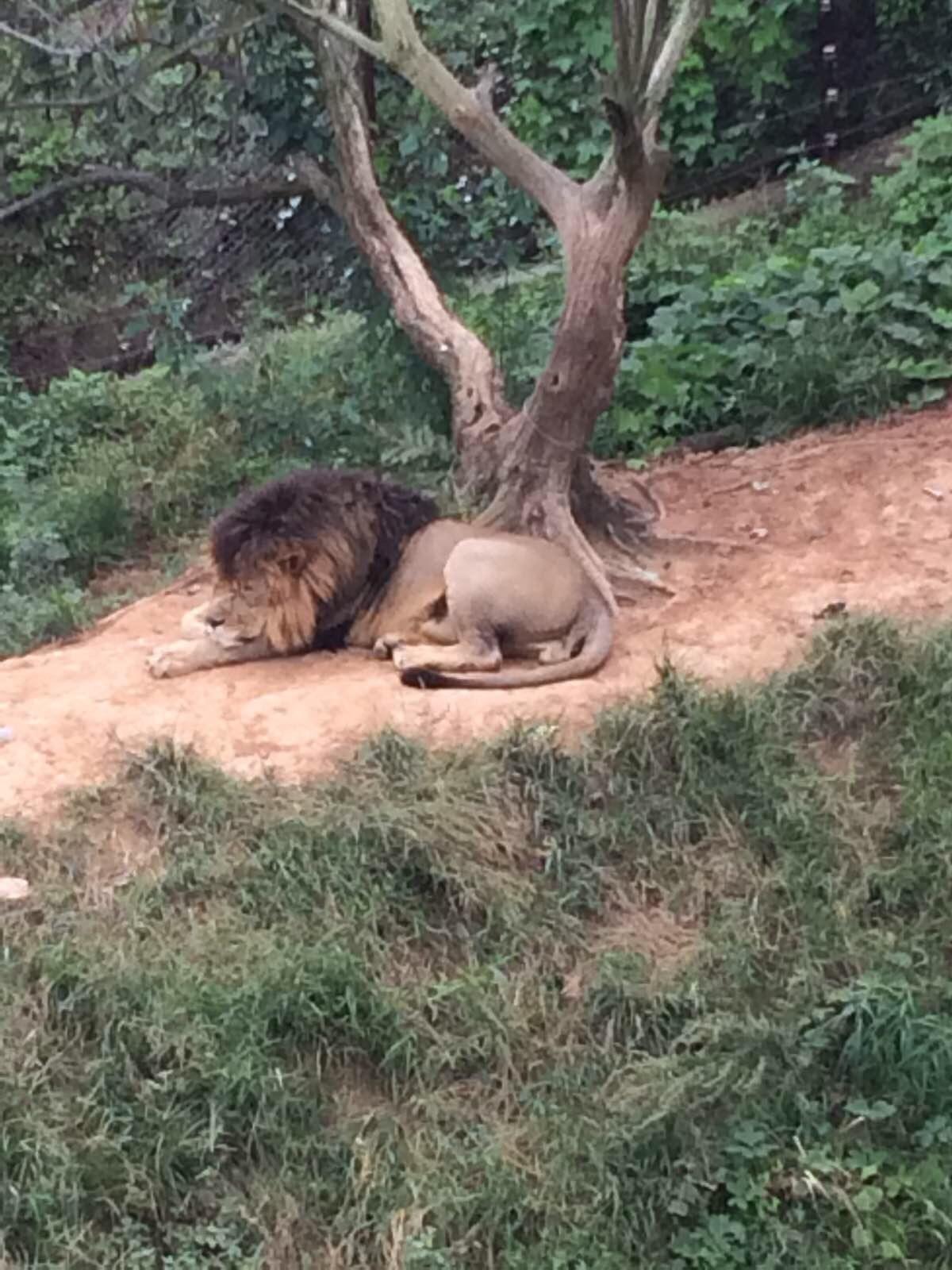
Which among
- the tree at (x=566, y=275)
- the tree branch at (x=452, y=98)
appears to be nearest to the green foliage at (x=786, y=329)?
the tree at (x=566, y=275)

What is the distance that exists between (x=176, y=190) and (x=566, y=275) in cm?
251

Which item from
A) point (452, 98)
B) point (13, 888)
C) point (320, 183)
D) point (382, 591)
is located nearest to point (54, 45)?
point (320, 183)

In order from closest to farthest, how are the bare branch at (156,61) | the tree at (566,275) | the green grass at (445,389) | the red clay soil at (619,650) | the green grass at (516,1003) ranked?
1. the green grass at (516,1003)
2. the red clay soil at (619,650)
3. the tree at (566,275)
4. the bare branch at (156,61)
5. the green grass at (445,389)

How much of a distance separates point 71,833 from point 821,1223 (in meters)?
1.97

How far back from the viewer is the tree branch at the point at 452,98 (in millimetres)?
5836

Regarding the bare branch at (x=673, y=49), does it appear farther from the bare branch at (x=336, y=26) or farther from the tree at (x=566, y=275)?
the bare branch at (x=336, y=26)

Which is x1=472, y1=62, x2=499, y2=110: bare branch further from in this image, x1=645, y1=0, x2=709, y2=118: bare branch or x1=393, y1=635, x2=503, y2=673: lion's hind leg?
x1=393, y1=635, x2=503, y2=673: lion's hind leg

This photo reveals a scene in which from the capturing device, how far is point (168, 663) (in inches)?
214

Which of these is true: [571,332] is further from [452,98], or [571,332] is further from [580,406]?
[452,98]

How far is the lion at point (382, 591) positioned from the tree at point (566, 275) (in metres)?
0.29

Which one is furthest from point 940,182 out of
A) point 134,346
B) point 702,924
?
point 702,924

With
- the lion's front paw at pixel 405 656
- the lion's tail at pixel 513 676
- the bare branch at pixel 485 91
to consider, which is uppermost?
the bare branch at pixel 485 91

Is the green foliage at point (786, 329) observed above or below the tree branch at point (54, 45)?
below

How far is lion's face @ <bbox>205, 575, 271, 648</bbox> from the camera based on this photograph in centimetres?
548
